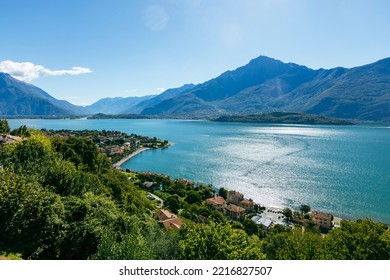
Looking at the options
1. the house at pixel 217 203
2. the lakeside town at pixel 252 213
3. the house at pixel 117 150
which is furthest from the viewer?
the house at pixel 117 150

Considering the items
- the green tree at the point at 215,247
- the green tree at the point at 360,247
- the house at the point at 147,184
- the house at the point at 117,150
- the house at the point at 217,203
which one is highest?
the green tree at the point at 215,247

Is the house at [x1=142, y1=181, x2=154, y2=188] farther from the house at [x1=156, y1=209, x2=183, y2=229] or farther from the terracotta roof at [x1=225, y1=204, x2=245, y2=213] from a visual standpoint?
the house at [x1=156, y1=209, x2=183, y2=229]

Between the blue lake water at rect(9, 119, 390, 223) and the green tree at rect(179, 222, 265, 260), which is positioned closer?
the green tree at rect(179, 222, 265, 260)

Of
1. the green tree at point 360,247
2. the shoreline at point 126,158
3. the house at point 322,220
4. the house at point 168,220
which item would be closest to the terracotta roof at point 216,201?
the house at point 322,220

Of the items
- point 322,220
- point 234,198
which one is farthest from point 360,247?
point 234,198

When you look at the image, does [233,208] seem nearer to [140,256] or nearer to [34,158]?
[34,158]

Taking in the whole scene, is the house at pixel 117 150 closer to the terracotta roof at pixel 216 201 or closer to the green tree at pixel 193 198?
the green tree at pixel 193 198

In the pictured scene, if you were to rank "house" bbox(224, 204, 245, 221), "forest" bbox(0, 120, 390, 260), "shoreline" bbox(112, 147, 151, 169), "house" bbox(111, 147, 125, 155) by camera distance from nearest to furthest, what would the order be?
1. "forest" bbox(0, 120, 390, 260)
2. "house" bbox(224, 204, 245, 221)
3. "shoreline" bbox(112, 147, 151, 169)
4. "house" bbox(111, 147, 125, 155)

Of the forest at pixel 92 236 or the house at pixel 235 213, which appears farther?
the house at pixel 235 213

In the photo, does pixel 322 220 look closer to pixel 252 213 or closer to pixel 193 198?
pixel 252 213

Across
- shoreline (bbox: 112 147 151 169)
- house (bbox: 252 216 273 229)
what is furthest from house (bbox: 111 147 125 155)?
house (bbox: 252 216 273 229)

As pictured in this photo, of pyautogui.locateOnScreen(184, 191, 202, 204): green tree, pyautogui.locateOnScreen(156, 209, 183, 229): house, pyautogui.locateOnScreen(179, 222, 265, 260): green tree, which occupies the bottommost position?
pyautogui.locateOnScreen(184, 191, 202, 204): green tree

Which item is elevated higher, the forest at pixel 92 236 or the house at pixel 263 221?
the forest at pixel 92 236
